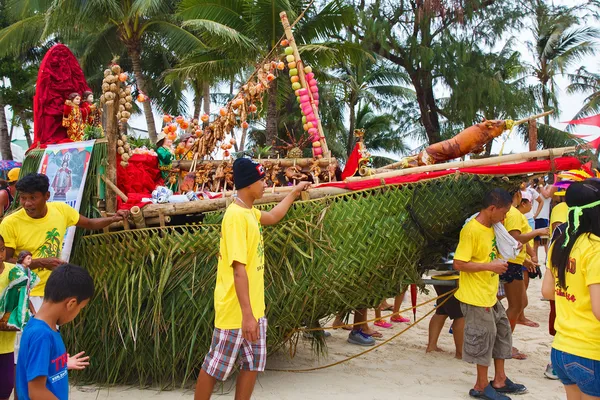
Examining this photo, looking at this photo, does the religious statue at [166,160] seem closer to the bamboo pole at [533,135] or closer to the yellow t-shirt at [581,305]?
the bamboo pole at [533,135]

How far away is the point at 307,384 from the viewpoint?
4984 millimetres

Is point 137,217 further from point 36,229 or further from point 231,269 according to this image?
point 231,269

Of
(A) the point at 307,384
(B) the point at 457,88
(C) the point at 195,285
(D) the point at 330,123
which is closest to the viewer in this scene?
(C) the point at 195,285

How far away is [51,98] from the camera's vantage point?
6.04 m

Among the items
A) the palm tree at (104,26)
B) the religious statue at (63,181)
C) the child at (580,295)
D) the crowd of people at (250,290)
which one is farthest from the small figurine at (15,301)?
the palm tree at (104,26)

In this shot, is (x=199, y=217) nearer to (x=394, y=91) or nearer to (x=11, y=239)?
(x=11, y=239)

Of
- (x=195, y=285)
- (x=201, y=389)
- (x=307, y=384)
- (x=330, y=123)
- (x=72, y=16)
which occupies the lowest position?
(x=307, y=384)

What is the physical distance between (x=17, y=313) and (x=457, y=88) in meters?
14.8

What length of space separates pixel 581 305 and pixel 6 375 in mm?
3287

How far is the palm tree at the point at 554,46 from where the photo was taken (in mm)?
22109

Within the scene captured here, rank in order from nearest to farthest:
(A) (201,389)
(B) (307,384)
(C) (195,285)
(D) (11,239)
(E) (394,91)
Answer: (A) (201,389) < (D) (11,239) < (C) (195,285) < (B) (307,384) < (E) (394,91)

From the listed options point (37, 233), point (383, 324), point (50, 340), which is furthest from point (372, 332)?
point (50, 340)

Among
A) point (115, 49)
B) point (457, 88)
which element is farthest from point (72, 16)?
point (457, 88)

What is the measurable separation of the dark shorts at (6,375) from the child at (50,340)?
3.49ft
